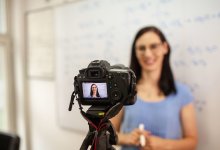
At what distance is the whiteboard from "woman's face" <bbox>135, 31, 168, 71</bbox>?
9.8 inches

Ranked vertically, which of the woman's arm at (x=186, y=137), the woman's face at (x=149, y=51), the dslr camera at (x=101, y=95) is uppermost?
A: the woman's face at (x=149, y=51)

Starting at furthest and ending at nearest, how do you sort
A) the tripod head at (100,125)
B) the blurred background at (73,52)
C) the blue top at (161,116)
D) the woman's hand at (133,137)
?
the blurred background at (73,52), the blue top at (161,116), the woman's hand at (133,137), the tripod head at (100,125)

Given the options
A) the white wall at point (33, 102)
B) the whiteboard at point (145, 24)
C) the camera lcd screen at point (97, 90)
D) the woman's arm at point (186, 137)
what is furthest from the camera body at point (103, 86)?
the white wall at point (33, 102)

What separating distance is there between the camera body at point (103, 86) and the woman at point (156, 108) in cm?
67

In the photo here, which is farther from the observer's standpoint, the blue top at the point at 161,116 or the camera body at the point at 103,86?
the blue top at the point at 161,116

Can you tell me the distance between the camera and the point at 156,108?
1.59 meters

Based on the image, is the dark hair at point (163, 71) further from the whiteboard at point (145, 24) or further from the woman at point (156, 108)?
the whiteboard at point (145, 24)

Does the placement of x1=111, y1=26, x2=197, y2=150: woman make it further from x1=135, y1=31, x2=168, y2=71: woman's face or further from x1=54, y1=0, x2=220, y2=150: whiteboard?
x1=54, y1=0, x2=220, y2=150: whiteboard

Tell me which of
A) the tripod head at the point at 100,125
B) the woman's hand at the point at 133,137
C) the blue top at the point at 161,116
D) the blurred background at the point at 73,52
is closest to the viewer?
the tripod head at the point at 100,125

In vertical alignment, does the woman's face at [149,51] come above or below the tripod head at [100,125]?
above

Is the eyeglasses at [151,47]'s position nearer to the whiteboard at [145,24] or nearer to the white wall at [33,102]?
the whiteboard at [145,24]

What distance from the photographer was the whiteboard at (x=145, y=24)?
1764 mm

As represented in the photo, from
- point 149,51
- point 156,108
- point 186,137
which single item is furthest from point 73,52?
point 186,137

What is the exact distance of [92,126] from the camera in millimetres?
857
